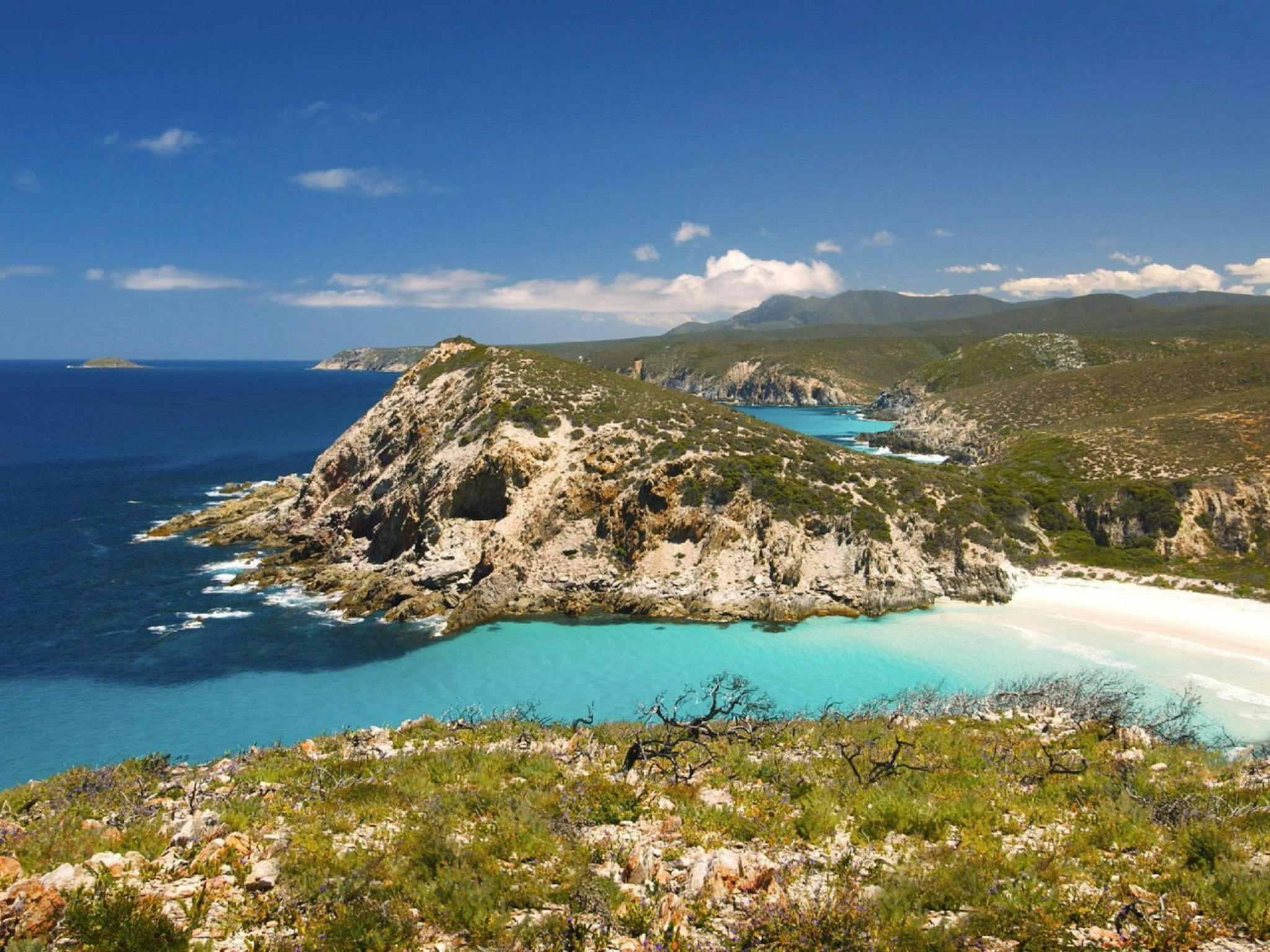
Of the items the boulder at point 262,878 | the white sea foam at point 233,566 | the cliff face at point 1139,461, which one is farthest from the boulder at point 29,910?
the cliff face at point 1139,461

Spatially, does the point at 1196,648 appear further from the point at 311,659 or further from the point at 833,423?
the point at 833,423

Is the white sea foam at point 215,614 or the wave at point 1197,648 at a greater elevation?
the white sea foam at point 215,614

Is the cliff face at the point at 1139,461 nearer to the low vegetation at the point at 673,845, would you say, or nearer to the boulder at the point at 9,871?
the low vegetation at the point at 673,845

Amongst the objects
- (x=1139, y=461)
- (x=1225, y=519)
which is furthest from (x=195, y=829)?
(x=1139, y=461)

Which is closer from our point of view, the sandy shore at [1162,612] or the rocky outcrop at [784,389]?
the sandy shore at [1162,612]

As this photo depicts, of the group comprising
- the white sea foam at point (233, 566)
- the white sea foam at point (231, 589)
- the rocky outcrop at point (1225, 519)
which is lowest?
the white sea foam at point (231, 589)

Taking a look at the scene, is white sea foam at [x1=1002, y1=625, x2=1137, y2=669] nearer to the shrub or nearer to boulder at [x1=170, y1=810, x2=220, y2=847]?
boulder at [x1=170, y1=810, x2=220, y2=847]

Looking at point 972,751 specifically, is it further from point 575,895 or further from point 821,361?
point 821,361

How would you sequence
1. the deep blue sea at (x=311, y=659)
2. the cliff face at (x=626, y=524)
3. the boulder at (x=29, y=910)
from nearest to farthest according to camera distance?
1. the boulder at (x=29, y=910)
2. the deep blue sea at (x=311, y=659)
3. the cliff face at (x=626, y=524)
